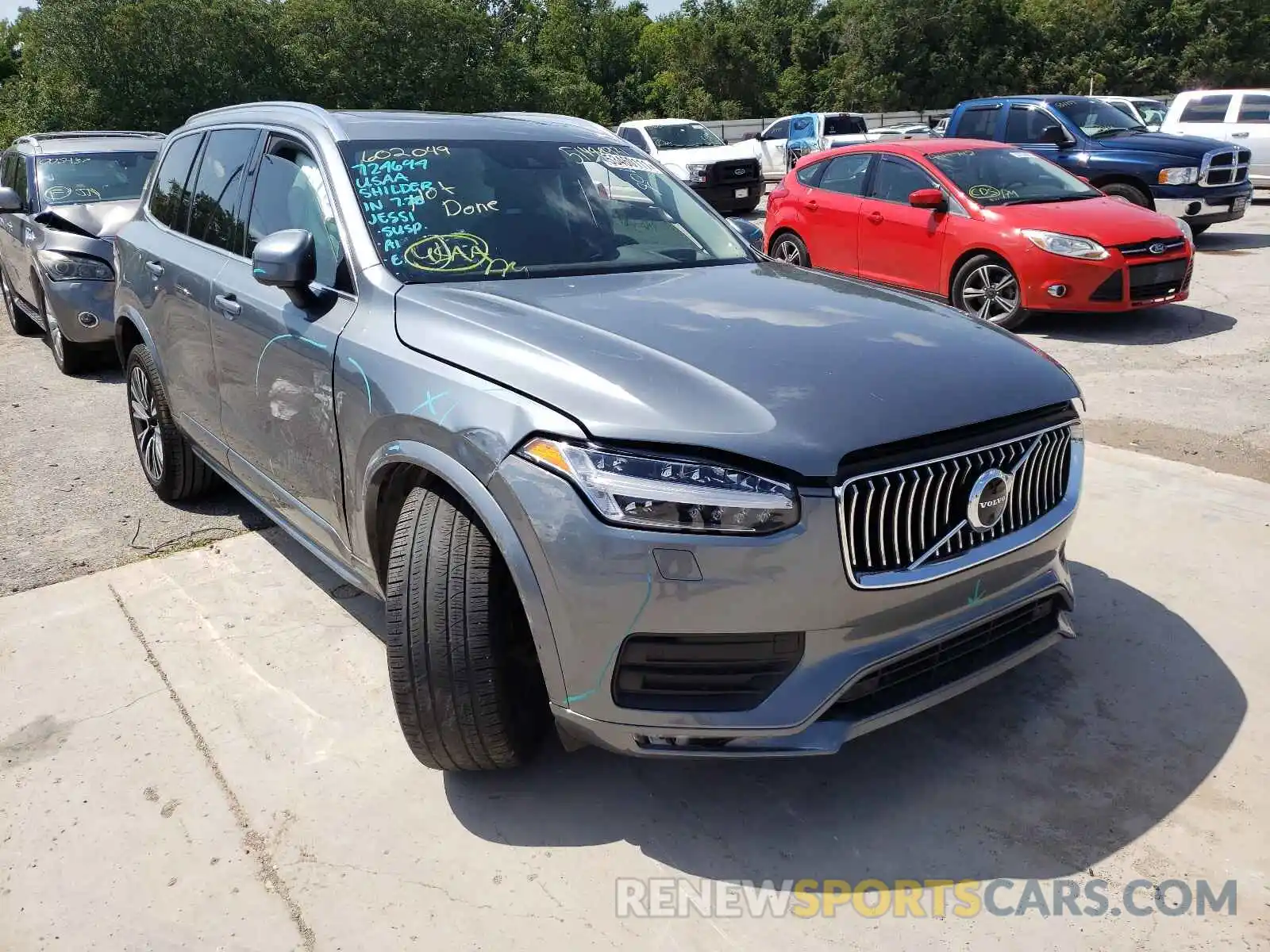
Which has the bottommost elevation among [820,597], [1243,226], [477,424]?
[1243,226]

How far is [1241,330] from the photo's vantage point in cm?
817

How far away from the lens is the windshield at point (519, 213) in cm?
321

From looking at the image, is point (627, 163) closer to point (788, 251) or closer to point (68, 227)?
point (68, 227)

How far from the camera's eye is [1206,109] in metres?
16.1

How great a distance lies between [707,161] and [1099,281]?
997 centimetres

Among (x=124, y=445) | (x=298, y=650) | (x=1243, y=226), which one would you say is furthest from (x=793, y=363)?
(x=1243, y=226)

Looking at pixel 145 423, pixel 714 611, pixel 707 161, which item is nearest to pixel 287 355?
pixel 714 611

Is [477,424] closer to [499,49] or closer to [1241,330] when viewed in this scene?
[1241,330]

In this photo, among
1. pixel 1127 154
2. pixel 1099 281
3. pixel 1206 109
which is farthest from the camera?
pixel 1206 109

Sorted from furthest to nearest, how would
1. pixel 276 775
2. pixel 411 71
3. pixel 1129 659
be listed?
pixel 411 71 → pixel 1129 659 → pixel 276 775

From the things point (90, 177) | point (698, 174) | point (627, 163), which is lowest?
point (698, 174)

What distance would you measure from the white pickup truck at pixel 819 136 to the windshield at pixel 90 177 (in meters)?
15.1

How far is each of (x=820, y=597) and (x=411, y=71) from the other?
1187 inches

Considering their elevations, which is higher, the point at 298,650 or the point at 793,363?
the point at 793,363
